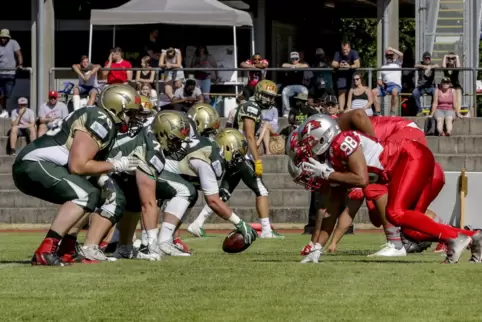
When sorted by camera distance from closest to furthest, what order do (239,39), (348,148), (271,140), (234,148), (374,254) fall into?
1. (348,148)
2. (374,254)
3. (234,148)
4. (271,140)
5. (239,39)

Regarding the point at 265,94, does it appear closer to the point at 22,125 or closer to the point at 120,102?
the point at 120,102

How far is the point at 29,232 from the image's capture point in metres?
20.8

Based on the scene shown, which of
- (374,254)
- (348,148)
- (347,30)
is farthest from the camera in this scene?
(347,30)

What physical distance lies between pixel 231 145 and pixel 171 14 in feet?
35.2

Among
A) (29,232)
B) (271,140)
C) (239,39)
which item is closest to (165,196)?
(29,232)

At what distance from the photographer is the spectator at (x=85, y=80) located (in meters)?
24.2

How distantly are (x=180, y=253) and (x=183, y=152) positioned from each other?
1145 mm

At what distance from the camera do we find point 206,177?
14.0m

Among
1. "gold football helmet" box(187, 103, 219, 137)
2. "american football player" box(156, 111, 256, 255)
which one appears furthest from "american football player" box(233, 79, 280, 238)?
"american football player" box(156, 111, 256, 255)

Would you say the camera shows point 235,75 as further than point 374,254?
Yes

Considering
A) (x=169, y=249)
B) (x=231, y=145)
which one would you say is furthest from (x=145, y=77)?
(x=169, y=249)

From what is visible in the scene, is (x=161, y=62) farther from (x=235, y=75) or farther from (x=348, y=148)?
(x=348, y=148)

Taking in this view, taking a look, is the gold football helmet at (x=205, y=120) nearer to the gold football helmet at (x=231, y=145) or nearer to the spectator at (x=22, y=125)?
the gold football helmet at (x=231, y=145)

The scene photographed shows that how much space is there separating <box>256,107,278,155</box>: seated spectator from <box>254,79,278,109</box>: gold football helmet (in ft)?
15.9
